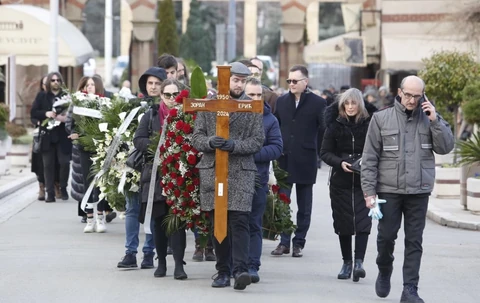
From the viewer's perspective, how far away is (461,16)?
86.5ft

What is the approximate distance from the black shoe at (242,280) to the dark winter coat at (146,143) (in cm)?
116

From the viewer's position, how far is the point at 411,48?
39.4 m

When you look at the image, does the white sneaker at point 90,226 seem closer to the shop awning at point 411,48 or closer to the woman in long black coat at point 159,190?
the woman in long black coat at point 159,190

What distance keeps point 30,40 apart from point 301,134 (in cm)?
2166

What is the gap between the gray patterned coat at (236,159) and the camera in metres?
10.5

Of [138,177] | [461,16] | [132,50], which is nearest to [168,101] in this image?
[138,177]

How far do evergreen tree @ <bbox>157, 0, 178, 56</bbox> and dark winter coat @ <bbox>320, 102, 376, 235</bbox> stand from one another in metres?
45.4

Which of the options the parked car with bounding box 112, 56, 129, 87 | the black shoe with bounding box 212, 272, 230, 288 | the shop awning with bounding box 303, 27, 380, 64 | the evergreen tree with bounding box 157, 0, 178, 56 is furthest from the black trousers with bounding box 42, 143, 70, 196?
the parked car with bounding box 112, 56, 129, 87

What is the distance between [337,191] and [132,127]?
2.52 meters

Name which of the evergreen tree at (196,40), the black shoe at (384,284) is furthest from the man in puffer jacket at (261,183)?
the evergreen tree at (196,40)

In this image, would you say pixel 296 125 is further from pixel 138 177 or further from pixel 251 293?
pixel 251 293

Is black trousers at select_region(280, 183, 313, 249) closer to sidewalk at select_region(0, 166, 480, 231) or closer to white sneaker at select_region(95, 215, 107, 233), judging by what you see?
white sneaker at select_region(95, 215, 107, 233)

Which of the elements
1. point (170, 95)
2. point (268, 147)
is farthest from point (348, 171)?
point (170, 95)

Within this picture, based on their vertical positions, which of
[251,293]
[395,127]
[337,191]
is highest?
[395,127]
